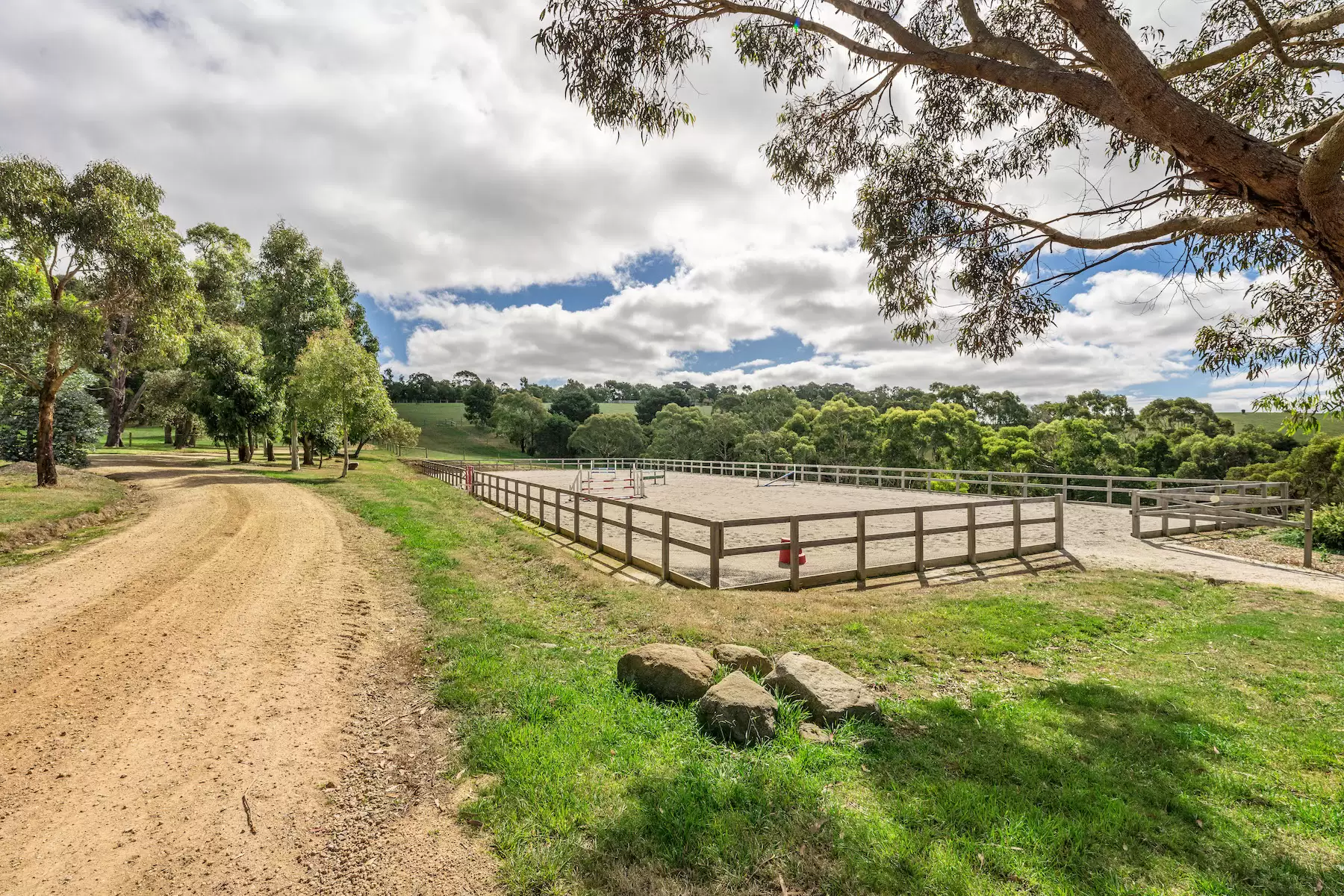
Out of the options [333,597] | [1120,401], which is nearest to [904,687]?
[333,597]

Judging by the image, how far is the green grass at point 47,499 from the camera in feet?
33.5

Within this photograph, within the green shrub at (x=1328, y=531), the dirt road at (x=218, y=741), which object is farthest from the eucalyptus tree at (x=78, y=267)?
the green shrub at (x=1328, y=531)

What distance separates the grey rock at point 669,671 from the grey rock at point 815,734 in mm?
728

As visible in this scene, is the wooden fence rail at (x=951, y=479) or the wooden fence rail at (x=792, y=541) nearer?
the wooden fence rail at (x=792, y=541)

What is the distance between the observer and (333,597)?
7.00 metres

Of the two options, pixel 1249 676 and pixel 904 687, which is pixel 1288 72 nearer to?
pixel 1249 676

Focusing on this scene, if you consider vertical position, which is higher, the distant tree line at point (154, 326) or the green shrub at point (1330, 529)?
the distant tree line at point (154, 326)

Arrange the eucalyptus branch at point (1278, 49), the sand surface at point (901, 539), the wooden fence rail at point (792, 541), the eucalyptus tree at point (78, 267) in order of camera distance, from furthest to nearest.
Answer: the eucalyptus tree at point (78, 267), the sand surface at point (901, 539), the wooden fence rail at point (792, 541), the eucalyptus branch at point (1278, 49)

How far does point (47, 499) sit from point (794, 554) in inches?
645

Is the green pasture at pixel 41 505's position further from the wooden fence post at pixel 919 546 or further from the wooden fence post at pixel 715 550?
the wooden fence post at pixel 919 546

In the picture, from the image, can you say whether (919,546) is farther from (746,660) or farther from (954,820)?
(954,820)

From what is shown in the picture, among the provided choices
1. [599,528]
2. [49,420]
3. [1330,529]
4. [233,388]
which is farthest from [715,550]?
[233,388]

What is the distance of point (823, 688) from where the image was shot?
393cm

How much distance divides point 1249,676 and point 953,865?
445cm
